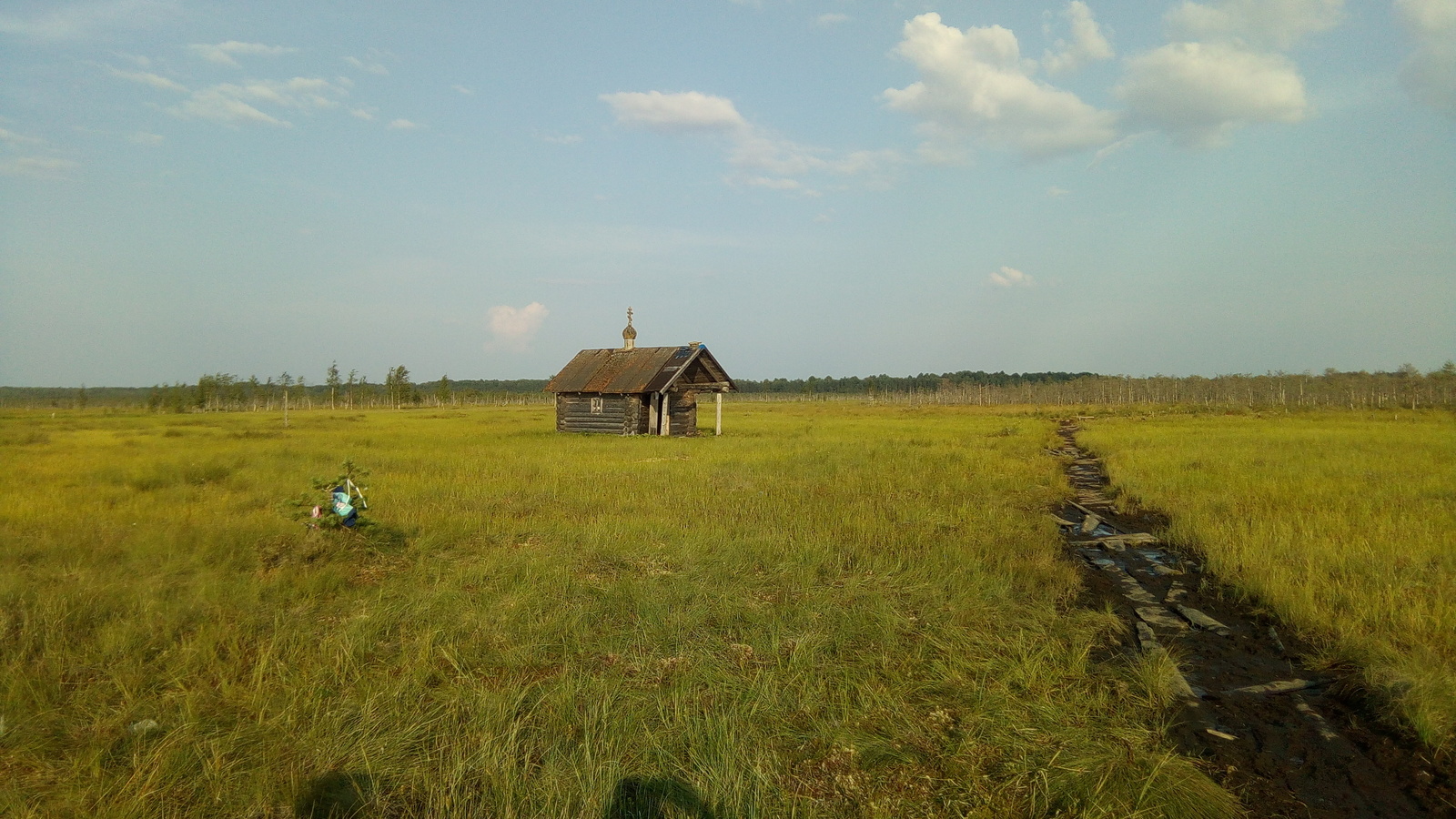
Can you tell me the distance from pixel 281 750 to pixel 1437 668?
786 centimetres

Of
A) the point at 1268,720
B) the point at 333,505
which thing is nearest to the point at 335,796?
the point at 333,505

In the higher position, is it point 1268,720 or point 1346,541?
point 1346,541

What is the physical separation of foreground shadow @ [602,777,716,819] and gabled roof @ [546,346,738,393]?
23284 mm

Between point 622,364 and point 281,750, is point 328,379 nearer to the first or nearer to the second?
point 622,364

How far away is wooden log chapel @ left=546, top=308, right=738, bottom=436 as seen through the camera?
91.9 ft

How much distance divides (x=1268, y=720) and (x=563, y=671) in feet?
16.7

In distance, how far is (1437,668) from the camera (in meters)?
4.84

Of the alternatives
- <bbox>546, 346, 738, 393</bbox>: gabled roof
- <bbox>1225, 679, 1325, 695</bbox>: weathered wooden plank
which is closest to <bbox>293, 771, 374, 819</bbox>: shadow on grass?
<bbox>1225, 679, 1325, 695</bbox>: weathered wooden plank

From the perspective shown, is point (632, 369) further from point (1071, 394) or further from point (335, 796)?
point (1071, 394)

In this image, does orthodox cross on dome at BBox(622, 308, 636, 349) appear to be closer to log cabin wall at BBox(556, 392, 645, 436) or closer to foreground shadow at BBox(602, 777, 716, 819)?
log cabin wall at BBox(556, 392, 645, 436)

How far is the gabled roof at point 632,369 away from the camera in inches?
1084

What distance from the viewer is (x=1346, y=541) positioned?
8.78m

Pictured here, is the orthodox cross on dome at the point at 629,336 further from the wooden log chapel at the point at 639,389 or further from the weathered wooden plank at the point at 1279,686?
the weathered wooden plank at the point at 1279,686

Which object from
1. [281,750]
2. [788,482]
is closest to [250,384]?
[788,482]
